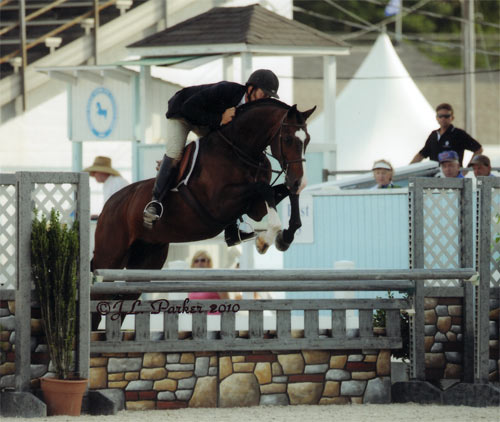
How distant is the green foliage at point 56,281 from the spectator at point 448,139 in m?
5.37

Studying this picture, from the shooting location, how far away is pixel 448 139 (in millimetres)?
11109

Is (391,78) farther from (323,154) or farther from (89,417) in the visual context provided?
(89,417)

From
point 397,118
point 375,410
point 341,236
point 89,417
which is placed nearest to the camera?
point 89,417

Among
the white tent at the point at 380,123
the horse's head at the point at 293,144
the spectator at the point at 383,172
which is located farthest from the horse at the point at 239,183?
the white tent at the point at 380,123

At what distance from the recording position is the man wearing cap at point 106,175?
36.2 feet

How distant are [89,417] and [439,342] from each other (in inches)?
91.8

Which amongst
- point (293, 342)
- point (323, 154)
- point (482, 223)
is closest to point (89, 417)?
Result: point (293, 342)

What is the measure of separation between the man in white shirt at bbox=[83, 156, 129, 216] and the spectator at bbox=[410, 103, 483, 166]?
10.1 ft

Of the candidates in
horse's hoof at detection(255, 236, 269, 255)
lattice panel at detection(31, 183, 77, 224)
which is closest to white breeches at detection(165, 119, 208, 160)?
horse's hoof at detection(255, 236, 269, 255)

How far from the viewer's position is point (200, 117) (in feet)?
24.5

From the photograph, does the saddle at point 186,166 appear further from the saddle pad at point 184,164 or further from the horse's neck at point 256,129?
the horse's neck at point 256,129

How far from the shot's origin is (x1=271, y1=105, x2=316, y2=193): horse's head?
22.9ft

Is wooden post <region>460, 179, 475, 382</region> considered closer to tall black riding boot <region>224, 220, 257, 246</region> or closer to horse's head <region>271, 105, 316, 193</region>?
horse's head <region>271, 105, 316, 193</region>

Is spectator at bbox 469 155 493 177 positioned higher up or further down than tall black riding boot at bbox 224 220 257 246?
higher up
